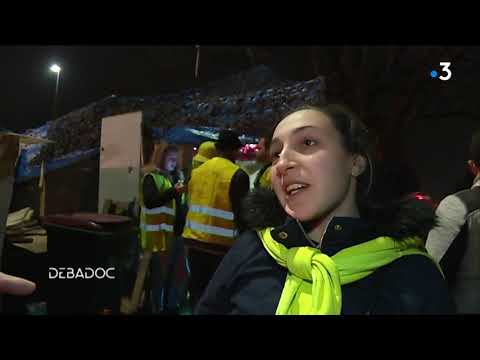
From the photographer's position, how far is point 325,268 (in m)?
1.31

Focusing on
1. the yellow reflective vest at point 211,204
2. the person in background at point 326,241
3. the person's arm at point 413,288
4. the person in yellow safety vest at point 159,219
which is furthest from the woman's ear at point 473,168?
the person in yellow safety vest at point 159,219

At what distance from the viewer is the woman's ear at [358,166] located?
1.44 meters

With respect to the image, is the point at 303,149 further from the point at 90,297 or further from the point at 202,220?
the point at 90,297

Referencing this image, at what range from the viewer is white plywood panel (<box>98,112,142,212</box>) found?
80.2 inches

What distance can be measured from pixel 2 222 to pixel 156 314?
2.39 ft

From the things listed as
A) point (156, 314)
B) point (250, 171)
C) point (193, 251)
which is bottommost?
point (156, 314)

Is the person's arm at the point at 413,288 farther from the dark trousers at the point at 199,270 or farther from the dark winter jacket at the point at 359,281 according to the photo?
the dark trousers at the point at 199,270

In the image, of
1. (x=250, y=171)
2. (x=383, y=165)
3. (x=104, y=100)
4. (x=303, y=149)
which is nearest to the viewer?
(x=303, y=149)

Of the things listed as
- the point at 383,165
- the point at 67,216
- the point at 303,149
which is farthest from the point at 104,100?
the point at 383,165

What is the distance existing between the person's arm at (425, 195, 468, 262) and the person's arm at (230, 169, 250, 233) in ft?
2.27

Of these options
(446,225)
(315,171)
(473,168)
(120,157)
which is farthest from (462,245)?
(120,157)

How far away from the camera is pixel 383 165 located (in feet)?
5.33

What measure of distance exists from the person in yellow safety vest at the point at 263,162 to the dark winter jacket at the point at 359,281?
36cm

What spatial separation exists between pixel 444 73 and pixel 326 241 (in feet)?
3.22
